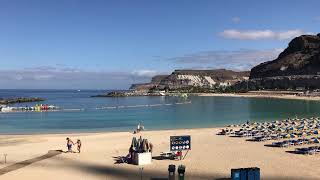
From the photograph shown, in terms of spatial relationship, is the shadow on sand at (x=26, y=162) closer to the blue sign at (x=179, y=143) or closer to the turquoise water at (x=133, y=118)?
the blue sign at (x=179, y=143)

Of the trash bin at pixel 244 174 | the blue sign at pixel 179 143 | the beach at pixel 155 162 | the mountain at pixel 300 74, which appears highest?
the mountain at pixel 300 74

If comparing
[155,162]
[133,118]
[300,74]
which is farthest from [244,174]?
[300,74]

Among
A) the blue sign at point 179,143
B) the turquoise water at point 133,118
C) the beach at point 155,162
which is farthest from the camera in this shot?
the turquoise water at point 133,118

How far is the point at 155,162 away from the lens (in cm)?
2358

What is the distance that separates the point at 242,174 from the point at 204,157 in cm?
816

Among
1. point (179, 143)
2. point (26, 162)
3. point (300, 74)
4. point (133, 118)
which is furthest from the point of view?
point (300, 74)

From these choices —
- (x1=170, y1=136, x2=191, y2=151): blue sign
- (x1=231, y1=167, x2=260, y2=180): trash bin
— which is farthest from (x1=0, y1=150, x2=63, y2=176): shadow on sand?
(x1=231, y1=167, x2=260, y2=180): trash bin

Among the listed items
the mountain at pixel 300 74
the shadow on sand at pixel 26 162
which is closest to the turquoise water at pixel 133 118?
the shadow on sand at pixel 26 162

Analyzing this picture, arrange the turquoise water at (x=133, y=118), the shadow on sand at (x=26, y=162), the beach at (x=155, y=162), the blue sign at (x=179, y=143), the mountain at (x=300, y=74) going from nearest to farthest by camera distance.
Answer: the beach at (x=155, y=162), the shadow on sand at (x=26, y=162), the blue sign at (x=179, y=143), the turquoise water at (x=133, y=118), the mountain at (x=300, y=74)

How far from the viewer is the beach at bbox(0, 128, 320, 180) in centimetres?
2062

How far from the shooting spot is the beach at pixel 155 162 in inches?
812

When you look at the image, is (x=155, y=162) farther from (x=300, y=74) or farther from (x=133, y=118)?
(x=300, y=74)

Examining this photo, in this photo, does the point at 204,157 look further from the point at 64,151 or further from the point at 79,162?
the point at 64,151

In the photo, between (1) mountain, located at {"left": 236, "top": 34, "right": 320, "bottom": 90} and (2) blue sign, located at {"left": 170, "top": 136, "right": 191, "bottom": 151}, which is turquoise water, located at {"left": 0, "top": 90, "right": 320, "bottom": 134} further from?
(1) mountain, located at {"left": 236, "top": 34, "right": 320, "bottom": 90}
